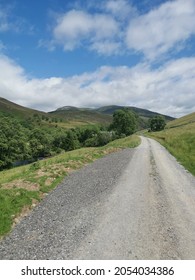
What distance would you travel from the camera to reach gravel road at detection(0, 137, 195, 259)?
10656 mm

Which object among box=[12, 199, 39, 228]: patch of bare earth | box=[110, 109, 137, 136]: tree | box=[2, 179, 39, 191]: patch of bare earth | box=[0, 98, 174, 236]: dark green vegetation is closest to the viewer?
box=[12, 199, 39, 228]: patch of bare earth

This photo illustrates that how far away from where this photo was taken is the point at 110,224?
13242 millimetres

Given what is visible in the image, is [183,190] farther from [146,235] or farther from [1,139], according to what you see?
[1,139]

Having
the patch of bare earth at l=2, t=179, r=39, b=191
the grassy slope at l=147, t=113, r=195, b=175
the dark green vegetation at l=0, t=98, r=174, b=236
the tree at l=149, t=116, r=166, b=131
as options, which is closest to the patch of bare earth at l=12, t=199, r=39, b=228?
the dark green vegetation at l=0, t=98, r=174, b=236

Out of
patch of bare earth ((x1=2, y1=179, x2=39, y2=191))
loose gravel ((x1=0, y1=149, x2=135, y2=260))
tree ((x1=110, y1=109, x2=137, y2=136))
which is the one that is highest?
tree ((x1=110, y1=109, x2=137, y2=136))

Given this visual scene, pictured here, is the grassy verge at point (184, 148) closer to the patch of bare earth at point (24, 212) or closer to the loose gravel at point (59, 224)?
the loose gravel at point (59, 224)

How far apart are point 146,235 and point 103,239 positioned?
69.8 inches

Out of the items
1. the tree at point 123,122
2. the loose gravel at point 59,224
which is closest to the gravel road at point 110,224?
the loose gravel at point 59,224

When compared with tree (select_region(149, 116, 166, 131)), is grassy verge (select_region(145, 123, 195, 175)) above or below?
below

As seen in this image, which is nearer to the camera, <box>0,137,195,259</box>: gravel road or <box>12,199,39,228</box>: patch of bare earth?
<box>0,137,195,259</box>: gravel road

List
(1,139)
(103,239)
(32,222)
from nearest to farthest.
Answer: (103,239) → (32,222) → (1,139)

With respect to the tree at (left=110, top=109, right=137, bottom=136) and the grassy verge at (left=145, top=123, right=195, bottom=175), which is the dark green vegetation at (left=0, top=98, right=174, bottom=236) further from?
the grassy verge at (left=145, top=123, right=195, bottom=175)
